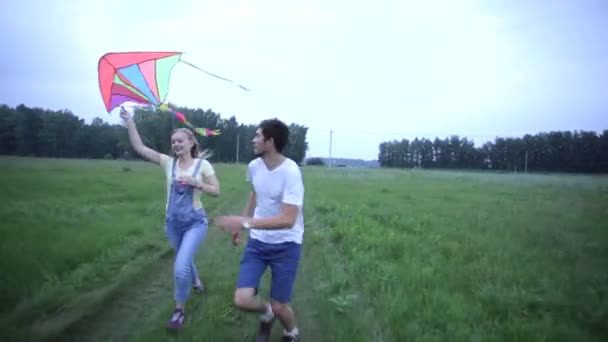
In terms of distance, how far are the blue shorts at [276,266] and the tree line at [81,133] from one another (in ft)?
2.82

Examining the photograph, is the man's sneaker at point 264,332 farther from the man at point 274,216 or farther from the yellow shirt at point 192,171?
the yellow shirt at point 192,171

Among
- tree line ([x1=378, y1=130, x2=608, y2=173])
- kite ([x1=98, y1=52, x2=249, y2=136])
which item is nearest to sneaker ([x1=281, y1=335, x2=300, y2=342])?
kite ([x1=98, y1=52, x2=249, y2=136])

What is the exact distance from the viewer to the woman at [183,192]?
3.51m

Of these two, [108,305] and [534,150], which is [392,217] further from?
[534,150]

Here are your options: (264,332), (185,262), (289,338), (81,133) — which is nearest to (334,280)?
(289,338)

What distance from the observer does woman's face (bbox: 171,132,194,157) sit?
3.57 meters

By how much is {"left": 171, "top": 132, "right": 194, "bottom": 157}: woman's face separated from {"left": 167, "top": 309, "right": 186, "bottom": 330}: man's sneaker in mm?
1650

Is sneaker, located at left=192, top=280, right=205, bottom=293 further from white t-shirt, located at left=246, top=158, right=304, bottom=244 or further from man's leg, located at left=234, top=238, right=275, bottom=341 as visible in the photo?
white t-shirt, located at left=246, top=158, right=304, bottom=244

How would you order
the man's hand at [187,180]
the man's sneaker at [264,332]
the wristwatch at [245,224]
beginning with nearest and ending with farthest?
the wristwatch at [245,224], the man's sneaker at [264,332], the man's hand at [187,180]

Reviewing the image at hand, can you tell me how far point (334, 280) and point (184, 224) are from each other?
2314 mm

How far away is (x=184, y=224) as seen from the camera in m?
3.66

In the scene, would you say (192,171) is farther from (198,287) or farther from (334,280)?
(334,280)

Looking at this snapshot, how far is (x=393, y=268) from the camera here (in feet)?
17.2

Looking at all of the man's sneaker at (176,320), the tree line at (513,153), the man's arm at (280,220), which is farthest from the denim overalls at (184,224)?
the tree line at (513,153)
